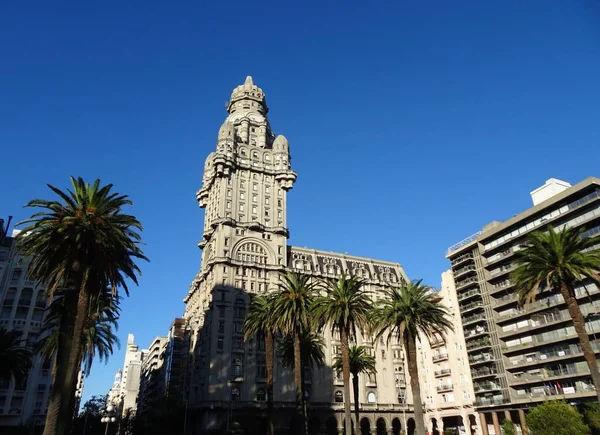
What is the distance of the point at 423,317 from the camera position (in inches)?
1961

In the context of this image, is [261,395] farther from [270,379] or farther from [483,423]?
[483,423]

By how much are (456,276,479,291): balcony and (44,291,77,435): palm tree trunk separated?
228 feet

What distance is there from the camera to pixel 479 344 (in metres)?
81.1

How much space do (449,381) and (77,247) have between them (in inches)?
3004

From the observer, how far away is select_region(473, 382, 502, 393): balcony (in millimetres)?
77006

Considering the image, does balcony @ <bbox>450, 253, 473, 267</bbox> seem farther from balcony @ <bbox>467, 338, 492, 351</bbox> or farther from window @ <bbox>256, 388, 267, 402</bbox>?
window @ <bbox>256, 388, 267, 402</bbox>

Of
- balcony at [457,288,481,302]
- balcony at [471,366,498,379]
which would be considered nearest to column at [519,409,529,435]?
balcony at [471,366,498,379]

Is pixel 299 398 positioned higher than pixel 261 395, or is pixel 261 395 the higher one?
pixel 261 395

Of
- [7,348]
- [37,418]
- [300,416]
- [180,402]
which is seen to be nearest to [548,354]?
[300,416]

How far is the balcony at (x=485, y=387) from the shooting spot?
253 ft

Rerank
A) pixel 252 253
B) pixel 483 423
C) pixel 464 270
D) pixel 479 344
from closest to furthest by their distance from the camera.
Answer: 1. pixel 483 423
2. pixel 479 344
3. pixel 464 270
4. pixel 252 253

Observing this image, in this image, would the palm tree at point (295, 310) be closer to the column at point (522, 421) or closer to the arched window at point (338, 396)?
the arched window at point (338, 396)

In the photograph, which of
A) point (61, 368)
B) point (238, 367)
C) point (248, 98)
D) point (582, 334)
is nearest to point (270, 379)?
point (61, 368)

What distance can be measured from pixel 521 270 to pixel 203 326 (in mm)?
61655
